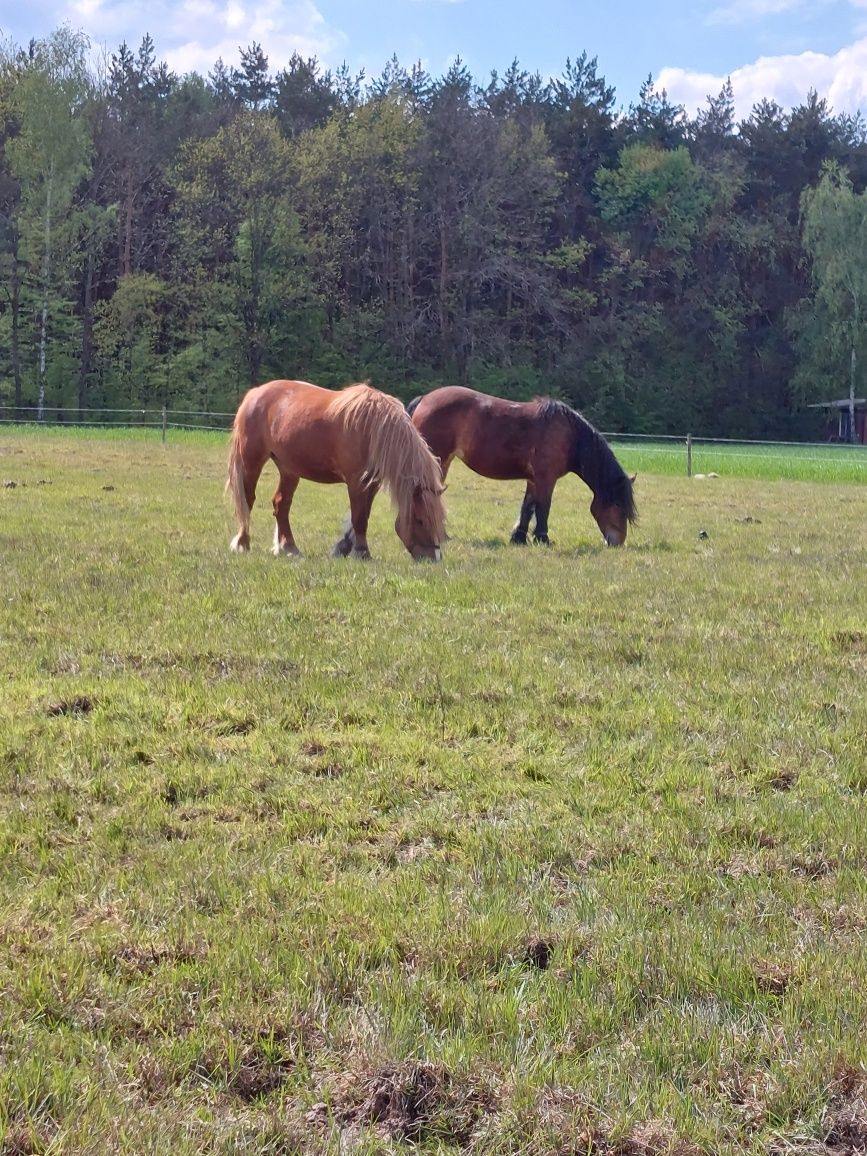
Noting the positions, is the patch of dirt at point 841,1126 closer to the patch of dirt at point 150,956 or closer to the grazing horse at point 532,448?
the patch of dirt at point 150,956

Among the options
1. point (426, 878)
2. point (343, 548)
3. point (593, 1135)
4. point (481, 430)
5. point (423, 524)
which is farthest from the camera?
point (481, 430)

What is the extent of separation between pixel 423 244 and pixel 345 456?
40.4 metres

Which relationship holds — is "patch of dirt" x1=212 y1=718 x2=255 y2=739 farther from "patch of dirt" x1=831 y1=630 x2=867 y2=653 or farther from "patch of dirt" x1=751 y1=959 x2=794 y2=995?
"patch of dirt" x1=831 y1=630 x2=867 y2=653

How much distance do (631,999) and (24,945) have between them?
1.56 meters

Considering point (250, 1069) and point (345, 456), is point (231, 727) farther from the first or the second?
point (345, 456)

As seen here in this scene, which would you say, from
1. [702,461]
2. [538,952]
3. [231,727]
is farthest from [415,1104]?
[702,461]

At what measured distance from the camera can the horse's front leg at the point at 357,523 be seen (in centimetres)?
913

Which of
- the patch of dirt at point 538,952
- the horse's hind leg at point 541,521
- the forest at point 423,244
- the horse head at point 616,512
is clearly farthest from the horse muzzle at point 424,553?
the forest at point 423,244

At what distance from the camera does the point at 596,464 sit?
11219mm

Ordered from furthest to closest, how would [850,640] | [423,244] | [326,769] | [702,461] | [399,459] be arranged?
[423,244]
[702,461]
[399,459]
[850,640]
[326,769]

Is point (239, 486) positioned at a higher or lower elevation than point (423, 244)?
lower

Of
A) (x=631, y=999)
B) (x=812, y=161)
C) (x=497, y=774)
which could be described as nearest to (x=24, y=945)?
(x=631, y=999)

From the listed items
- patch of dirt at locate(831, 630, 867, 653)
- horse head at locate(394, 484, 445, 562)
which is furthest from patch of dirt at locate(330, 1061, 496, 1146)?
horse head at locate(394, 484, 445, 562)

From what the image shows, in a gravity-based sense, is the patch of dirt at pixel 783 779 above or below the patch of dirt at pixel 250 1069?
above
